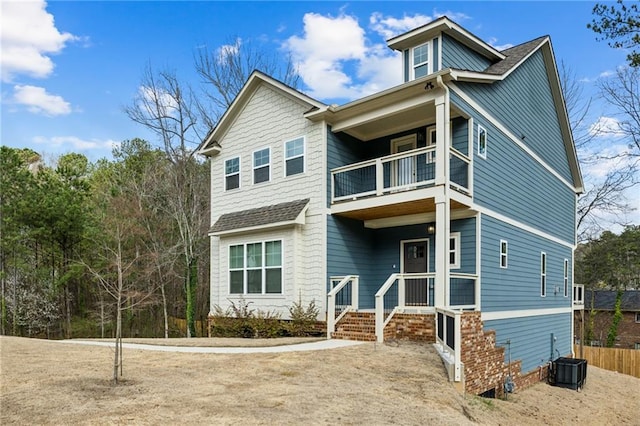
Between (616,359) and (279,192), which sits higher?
(279,192)

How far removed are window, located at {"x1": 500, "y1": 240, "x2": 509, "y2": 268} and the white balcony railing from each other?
2680 millimetres

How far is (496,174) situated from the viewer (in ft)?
44.9

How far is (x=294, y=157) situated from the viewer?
1424 cm

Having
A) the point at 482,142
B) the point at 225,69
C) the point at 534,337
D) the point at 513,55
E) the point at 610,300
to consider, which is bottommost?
the point at 610,300

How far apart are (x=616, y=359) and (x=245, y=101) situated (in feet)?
68.3

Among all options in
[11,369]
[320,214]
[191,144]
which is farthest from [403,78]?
[191,144]

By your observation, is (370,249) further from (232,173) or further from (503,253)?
(232,173)

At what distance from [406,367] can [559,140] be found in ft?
46.9

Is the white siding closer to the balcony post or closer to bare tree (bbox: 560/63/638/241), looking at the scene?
the balcony post

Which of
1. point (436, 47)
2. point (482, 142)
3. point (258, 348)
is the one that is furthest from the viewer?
point (436, 47)

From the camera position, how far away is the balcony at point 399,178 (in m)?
11.7

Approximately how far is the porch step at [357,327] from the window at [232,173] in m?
6.39

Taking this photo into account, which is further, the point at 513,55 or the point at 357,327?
the point at 513,55

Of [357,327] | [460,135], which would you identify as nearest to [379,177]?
[460,135]
